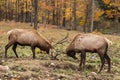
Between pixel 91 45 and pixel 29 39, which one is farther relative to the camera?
pixel 29 39

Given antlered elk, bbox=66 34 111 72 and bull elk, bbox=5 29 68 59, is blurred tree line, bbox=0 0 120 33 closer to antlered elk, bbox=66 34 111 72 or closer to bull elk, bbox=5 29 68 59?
bull elk, bbox=5 29 68 59

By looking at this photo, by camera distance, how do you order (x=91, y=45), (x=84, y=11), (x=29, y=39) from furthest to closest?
(x=84, y=11)
(x=29, y=39)
(x=91, y=45)

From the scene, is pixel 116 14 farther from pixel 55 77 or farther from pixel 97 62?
pixel 55 77

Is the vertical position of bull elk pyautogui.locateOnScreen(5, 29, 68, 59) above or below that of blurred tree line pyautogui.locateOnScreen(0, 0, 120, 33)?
above

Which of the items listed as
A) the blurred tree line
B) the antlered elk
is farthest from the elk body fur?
the blurred tree line

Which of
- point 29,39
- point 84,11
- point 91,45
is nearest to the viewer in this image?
point 91,45

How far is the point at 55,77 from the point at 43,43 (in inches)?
152

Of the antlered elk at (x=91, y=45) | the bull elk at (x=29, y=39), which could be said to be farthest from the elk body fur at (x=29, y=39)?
the antlered elk at (x=91, y=45)

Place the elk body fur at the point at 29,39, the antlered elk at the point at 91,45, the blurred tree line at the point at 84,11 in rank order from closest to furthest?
the antlered elk at the point at 91,45, the elk body fur at the point at 29,39, the blurred tree line at the point at 84,11

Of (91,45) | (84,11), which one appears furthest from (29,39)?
(84,11)

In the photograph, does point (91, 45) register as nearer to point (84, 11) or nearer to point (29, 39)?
point (29, 39)

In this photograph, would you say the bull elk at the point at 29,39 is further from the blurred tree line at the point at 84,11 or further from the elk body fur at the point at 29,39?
the blurred tree line at the point at 84,11

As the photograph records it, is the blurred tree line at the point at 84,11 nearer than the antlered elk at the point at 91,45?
No

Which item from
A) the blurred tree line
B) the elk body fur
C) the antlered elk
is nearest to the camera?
the antlered elk
